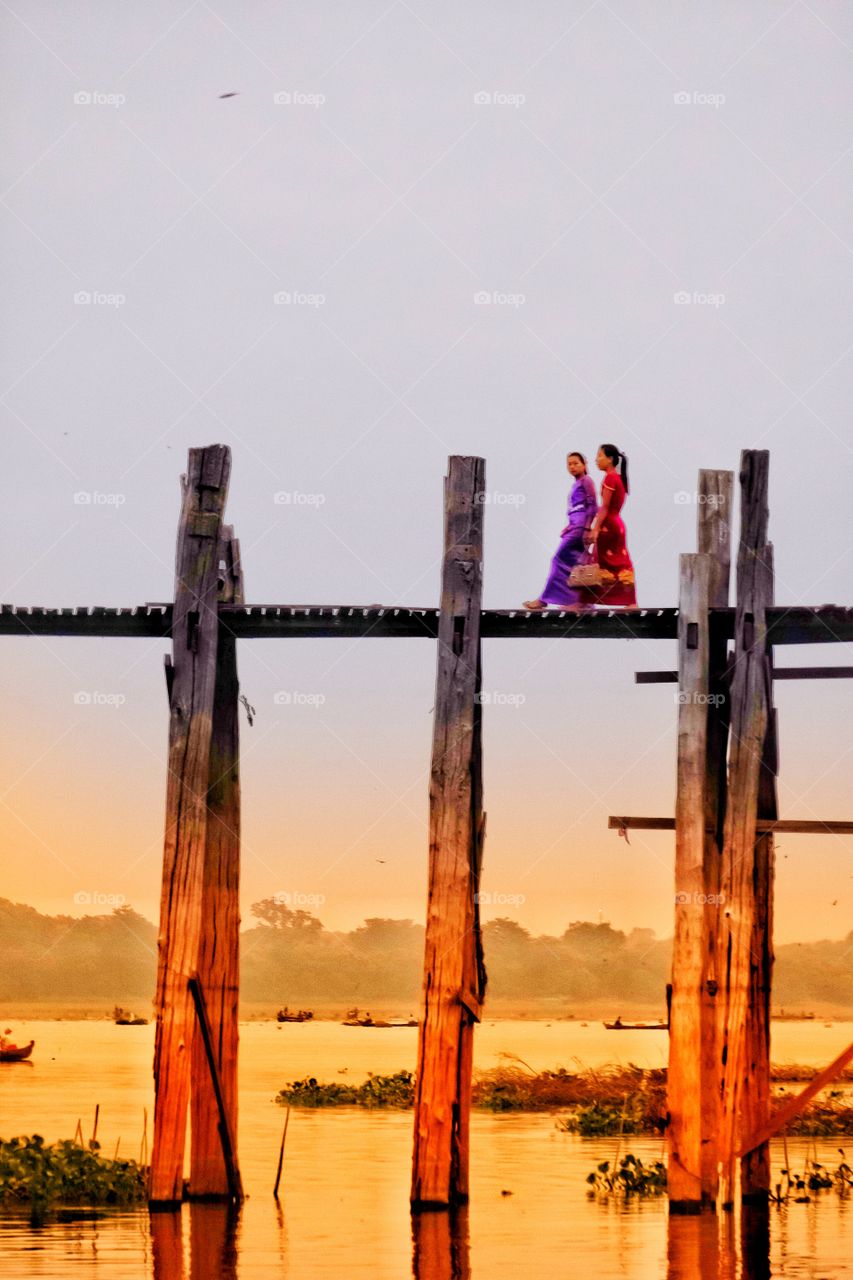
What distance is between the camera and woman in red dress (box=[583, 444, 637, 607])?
16.0 m

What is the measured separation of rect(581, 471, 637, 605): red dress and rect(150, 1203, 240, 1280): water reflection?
5.29 m

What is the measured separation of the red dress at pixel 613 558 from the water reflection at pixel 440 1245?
4616 millimetres

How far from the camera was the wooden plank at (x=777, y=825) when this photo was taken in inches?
583

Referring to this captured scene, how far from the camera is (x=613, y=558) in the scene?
1612cm

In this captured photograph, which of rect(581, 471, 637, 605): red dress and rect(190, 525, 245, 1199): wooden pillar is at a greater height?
rect(581, 471, 637, 605): red dress

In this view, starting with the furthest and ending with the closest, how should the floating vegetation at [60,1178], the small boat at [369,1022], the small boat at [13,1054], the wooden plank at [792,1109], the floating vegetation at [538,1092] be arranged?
1. the small boat at [369,1022]
2. the small boat at [13,1054]
3. the floating vegetation at [538,1092]
4. the floating vegetation at [60,1178]
5. the wooden plank at [792,1109]

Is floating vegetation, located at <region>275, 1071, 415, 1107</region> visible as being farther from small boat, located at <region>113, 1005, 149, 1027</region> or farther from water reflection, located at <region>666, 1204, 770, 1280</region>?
small boat, located at <region>113, 1005, 149, 1027</region>

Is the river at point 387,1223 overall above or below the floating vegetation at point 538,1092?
below

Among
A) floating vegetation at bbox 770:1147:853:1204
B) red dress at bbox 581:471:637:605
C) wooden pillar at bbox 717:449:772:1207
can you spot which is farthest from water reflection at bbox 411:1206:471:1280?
red dress at bbox 581:471:637:605

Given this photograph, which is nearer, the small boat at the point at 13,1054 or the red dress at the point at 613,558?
the red dress at the point at 613,558

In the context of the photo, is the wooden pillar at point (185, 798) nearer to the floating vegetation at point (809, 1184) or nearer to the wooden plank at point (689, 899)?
the wooden plank at point (689, 899)

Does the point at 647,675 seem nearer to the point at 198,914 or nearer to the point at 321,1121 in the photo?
the point at 198,914

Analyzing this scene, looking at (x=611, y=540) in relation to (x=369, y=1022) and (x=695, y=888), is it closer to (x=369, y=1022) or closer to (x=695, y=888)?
(x=695, y=888)

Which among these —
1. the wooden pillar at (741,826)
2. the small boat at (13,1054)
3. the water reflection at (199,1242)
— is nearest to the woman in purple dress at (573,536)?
the wooden pillar at (741,826)
